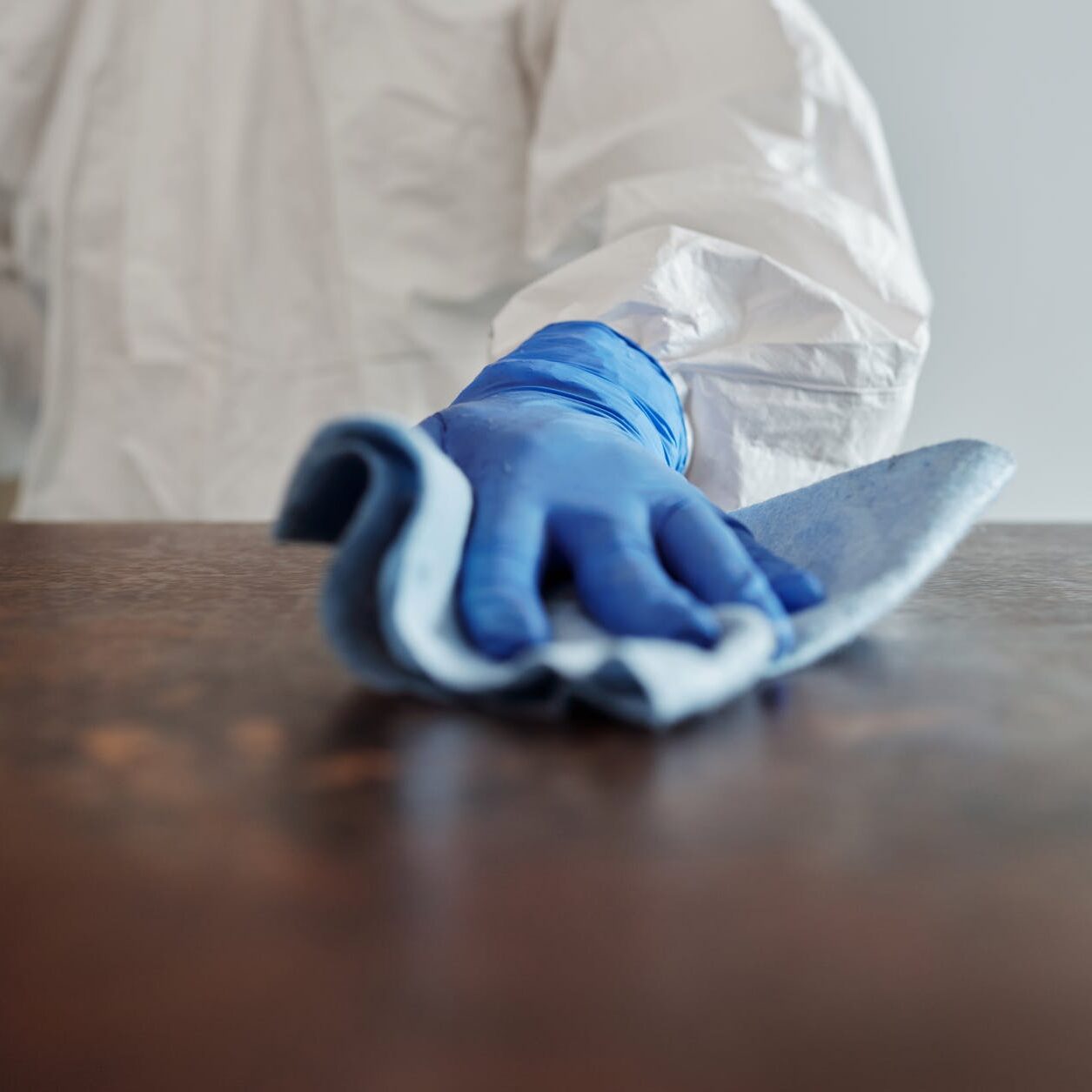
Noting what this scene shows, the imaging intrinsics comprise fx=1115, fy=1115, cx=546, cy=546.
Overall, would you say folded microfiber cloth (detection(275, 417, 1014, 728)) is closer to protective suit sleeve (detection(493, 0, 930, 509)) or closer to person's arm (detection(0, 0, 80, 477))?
protective suit sleeve (detection(493, 0, 930, 509))

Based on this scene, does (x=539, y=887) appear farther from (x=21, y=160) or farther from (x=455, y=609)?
(x=21, y=160)

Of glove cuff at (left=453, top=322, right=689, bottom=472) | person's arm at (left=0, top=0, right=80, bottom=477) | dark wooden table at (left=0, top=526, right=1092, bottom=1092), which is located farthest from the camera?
person's arm at (left=0, top=0, right=80, bottom=477)

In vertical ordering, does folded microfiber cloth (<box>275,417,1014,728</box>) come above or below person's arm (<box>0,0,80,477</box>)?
above

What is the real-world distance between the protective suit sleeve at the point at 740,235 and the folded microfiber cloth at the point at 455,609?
451mm

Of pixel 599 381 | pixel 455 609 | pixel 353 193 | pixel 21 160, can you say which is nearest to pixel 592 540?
pixel 455 609

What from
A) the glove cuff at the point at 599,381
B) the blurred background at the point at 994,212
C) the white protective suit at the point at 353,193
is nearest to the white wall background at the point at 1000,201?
the blurred background at the point at 994,212

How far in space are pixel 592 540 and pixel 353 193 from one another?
102 cm

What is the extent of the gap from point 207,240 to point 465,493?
1069 mm

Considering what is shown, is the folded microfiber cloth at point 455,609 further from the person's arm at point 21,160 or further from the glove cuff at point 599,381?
the person's arm at point 21,160

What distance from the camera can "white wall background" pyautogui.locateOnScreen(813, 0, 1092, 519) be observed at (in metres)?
1.56

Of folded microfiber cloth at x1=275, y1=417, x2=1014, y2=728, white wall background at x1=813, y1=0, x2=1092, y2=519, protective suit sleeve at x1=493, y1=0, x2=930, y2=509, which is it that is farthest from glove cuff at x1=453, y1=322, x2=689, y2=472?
white wall background at x1=813, y1=0, x2=1092, y2=519

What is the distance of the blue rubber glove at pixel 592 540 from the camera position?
0.38 metres

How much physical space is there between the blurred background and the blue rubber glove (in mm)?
1239

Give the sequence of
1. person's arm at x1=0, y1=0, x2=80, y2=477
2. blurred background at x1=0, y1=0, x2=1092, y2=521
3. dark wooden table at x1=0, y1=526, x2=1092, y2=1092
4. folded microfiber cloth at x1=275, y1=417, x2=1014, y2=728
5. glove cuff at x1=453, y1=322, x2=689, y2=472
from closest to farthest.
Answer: dark wooden table at x1=0, y1=526, x2=1092, y2=1092 → folded microfiber cloth at x1=275, y1=417, x2=1014, y2=728 → glove cuff at x1=453, y1=322, x2=689, y2=472 → person's arm at x1=0, y1=0, x2=80, y2=477 → blurred background at x1=0, y1=0, x2=1092, y2=521
